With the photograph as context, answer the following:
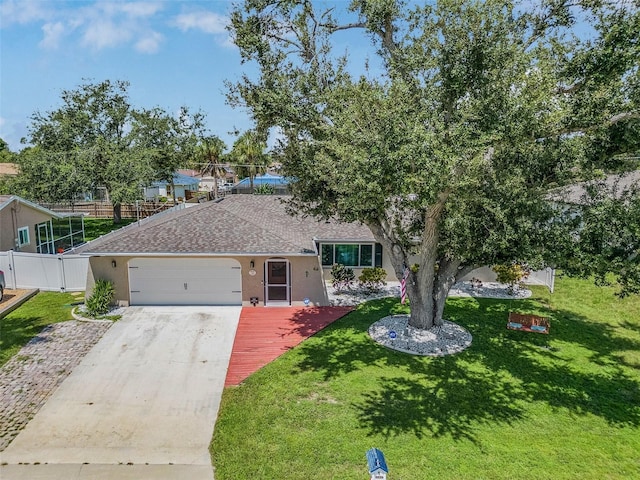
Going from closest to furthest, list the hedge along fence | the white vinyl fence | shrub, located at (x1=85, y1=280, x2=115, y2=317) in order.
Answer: shrub, located at (x1=85, y1=280, x2=115, y2=317) → the white vinyl fence → the hedge along fence

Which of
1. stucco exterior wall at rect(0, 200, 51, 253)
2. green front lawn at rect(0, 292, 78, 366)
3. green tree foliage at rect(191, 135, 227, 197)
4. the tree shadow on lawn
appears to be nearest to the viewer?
the tree shadow on lawn

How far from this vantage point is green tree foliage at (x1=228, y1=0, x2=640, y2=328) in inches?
396

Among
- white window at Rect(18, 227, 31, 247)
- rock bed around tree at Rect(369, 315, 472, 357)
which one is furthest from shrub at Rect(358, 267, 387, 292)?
white window at Rect(18, 227, 31, 247)

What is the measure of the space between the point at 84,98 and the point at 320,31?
108 feet

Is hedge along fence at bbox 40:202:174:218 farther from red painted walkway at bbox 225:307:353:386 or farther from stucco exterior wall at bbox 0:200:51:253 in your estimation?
red painted walkway at bbox 225:307:353:386

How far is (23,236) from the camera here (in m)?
22.6

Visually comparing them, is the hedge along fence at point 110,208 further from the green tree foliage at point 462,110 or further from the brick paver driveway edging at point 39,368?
the green tree foliage at point 462,110

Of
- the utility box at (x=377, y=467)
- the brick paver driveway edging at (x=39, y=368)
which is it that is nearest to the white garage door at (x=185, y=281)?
the brick paver driveway edging at (x=39, y=368)

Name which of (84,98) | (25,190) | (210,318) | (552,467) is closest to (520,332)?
(552,467)

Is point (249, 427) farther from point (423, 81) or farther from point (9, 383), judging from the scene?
point (423, 81)

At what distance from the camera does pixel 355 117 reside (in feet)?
35.9

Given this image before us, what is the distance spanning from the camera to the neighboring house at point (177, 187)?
48109mm

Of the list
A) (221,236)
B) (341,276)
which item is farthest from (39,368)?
(341,276)

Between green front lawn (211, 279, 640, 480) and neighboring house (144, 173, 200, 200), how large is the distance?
3661cm
